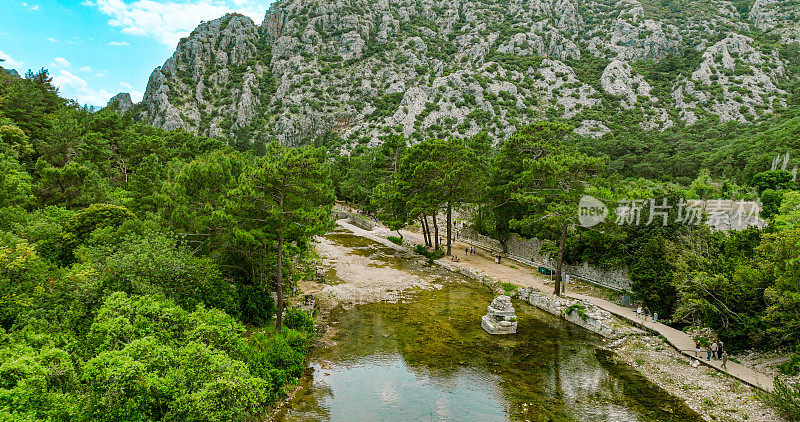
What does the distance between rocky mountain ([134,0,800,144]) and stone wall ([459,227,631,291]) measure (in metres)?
44.8

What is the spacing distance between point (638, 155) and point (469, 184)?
149ft

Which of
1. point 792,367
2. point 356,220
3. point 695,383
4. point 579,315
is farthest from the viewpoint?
point 356,220

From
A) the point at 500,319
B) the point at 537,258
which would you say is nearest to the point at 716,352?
the point at 500,319

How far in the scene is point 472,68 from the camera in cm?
10044

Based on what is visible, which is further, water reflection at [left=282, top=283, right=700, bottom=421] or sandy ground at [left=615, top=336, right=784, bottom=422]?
water reflection at [left=282, top=283, right=700, bottom=421]

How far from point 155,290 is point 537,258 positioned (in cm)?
3154

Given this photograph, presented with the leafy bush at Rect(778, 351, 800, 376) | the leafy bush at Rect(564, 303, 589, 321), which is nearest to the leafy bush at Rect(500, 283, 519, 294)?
the leafy bush at Rect(564, 303, 589, 321)

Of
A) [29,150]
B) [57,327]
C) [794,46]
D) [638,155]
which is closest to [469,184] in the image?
[57,327]

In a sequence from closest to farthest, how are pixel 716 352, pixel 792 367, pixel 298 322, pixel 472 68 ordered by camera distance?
pixel 792 367 → pixel 716 352 → pixel 298 322 → pixel 472 68

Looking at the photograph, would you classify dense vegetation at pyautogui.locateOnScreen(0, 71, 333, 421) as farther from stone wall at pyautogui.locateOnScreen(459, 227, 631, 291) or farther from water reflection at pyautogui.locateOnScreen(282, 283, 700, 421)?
stone wall at pyautogui.locateOnScreen(459, 227, 631, 291)

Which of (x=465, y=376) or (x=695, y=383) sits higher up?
(x=695, y=383)

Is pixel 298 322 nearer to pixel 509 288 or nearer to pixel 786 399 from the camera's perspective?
Result: pixel 509 288

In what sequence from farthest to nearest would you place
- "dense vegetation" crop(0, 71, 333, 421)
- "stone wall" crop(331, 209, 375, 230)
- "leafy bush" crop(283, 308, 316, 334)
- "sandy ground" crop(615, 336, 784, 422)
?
"stone wall" crop(331, 209, 375, 230) → "leafy bush" crop(283, 308, 316, 334) → "sandy ground" crop(615, 336, 784, 422) → "dense vegetation" crop(0, 71, 333, 421)

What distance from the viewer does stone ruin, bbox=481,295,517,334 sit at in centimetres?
2217
